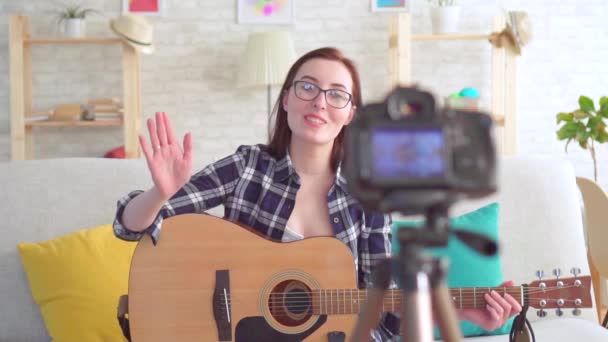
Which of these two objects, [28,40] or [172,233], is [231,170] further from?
[28,40]

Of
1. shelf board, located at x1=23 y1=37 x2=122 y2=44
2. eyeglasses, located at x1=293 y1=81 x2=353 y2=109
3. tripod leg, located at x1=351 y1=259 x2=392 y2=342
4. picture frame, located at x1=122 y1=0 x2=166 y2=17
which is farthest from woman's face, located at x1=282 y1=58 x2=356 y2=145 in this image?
picture frame, located at x1=122 y1=0 x2=166 y2=17

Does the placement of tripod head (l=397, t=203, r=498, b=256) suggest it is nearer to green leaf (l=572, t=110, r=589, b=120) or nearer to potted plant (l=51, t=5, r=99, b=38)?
green leaf (l=572, t=110, r=589, b=120)

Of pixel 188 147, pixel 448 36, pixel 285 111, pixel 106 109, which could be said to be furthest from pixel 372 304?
pixel 106 109

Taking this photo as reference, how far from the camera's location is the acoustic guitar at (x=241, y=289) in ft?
5.78

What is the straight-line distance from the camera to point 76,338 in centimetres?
207

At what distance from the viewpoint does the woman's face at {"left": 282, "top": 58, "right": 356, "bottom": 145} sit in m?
1.92

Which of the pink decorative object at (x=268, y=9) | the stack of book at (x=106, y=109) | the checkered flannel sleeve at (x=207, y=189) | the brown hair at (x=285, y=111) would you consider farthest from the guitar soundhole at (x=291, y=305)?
the pink decorative object at (x=268, y=9)

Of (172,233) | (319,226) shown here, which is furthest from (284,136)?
(172,233)

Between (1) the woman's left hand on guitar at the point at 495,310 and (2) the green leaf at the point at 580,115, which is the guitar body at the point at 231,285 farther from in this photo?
(2) the green leaf at the point at 580,115

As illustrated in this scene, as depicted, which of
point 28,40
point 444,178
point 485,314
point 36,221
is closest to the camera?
point 444,178

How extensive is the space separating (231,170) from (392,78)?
109 inches

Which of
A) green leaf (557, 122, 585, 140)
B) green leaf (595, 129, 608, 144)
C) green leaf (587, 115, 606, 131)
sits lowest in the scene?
green leaf (595, 129, 608, 144)

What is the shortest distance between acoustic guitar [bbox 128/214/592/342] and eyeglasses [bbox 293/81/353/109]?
1.23 feet

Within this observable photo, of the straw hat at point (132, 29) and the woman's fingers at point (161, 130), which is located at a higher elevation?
the straw hat at point (132, 29)
